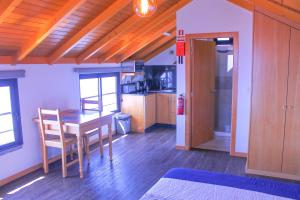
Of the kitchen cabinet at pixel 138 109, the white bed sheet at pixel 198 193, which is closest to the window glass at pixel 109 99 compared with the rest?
the kitchen cabinet at pixel 138 109

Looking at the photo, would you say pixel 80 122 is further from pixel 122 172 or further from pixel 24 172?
pixel 24 172

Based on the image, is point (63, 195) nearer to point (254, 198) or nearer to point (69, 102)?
→ point (69, 102)

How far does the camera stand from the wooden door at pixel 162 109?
6.17 metres

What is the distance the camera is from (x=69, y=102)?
4523mm

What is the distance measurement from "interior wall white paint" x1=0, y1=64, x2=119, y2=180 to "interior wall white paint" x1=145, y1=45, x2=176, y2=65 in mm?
2812

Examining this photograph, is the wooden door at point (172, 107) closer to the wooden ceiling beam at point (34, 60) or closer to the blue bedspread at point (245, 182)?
the wooden ceiling beam at point (34, 60)

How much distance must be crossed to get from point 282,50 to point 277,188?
185 centimetres

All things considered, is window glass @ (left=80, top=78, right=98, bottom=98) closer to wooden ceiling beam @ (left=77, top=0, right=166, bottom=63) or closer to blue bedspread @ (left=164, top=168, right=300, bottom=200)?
wooden ceiling beam @ (left=77, top=0, right=166, bottom=63)

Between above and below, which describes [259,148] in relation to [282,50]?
below

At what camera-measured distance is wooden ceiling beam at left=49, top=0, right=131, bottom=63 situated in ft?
10.9

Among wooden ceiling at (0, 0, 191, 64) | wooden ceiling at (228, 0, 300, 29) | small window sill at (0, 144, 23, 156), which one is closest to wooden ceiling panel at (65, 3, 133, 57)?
wooden ceiling at (0, 0, 191, 64)

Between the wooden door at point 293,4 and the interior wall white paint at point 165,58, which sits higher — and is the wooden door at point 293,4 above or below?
above

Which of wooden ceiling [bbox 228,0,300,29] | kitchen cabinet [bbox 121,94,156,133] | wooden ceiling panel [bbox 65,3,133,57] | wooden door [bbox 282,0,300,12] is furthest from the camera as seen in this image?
kitchen cabinet [bbox 121,94,156,133]

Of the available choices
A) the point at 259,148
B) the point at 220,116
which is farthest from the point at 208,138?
the point at 259,148
